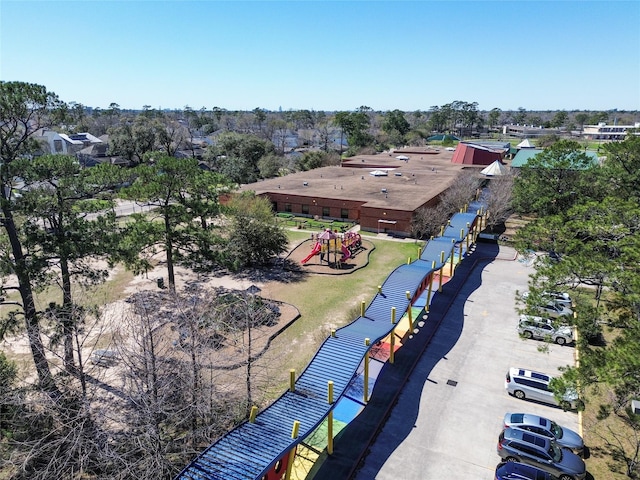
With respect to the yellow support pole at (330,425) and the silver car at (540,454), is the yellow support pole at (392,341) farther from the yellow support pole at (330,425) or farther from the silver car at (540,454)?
the silver car at (540,454)

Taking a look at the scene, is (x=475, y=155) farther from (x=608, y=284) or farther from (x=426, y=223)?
(x=608, y=284)

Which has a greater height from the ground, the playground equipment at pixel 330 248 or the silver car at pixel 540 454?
the playground equipment at pixel 330 248

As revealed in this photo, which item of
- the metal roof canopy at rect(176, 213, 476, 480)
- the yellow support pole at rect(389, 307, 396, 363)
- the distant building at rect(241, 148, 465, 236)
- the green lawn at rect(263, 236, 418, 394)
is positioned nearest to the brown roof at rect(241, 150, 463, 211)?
the distant building at rect(241, 148, 465, 236)

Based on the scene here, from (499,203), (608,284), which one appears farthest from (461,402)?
(499,203)

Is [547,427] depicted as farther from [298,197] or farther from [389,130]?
[389,130]

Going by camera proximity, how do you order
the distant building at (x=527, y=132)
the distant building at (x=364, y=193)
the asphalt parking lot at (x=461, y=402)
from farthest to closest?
the distant building at (x=527, y=132) < the distant building at (x=364, y=193) < the asphalt parking lot at (x=461, y=402)

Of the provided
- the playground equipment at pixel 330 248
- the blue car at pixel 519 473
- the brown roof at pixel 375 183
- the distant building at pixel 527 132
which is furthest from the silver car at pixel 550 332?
the distant building at pixel 527 132

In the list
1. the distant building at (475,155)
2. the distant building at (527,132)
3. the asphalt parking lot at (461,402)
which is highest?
the distant building at (527,132)
